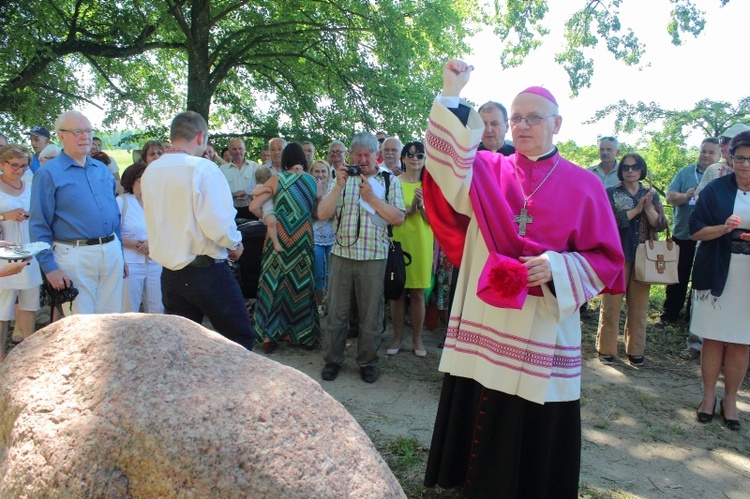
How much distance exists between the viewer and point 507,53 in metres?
14.0

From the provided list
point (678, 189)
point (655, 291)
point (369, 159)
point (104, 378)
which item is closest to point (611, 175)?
point (678, 189)

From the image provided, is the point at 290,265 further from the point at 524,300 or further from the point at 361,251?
the point at 524,300

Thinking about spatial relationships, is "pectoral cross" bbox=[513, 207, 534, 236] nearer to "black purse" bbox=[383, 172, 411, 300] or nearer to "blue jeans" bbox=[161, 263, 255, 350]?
"blue jeans" bbox=[161, 263, 255, 350]

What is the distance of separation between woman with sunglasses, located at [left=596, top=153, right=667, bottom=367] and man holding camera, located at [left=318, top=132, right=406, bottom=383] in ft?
7.67

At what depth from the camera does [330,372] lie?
5.04m

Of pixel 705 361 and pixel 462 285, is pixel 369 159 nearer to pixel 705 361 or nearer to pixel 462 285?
pixel 462 285

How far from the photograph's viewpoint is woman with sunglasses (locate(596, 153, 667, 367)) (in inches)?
219

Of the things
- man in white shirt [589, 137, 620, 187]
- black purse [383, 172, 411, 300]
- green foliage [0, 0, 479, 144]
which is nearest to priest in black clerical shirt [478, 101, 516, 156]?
black purse [383, 172, 411, 300]

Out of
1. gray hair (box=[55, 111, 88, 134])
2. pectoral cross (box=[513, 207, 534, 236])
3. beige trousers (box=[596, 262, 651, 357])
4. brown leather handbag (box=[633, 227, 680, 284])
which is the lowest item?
beige trousers (box=[596, 262, 651, 357])

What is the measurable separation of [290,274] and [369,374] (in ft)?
4.35

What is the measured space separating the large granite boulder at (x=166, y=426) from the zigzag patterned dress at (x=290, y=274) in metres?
3.52

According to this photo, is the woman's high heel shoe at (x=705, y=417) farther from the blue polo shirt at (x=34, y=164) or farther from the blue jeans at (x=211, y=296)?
the blue polo shirt at (x=34, y=164)

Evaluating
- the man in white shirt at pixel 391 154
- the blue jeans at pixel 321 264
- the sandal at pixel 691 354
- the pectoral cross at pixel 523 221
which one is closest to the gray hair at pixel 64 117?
the blue jeans at pixel 321 264

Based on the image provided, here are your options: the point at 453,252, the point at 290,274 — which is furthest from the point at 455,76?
the point at 290,274
